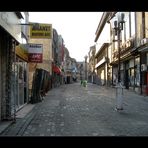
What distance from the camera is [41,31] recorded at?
20016 millimetres

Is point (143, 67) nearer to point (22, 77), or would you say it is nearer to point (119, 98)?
point (22, 77)

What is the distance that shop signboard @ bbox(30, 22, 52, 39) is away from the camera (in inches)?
771

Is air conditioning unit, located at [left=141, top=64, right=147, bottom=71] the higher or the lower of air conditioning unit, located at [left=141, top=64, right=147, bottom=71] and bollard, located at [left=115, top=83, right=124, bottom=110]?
the higher

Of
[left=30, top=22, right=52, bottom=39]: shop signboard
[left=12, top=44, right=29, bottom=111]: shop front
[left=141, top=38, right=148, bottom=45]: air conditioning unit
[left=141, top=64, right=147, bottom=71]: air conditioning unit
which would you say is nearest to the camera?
[left=12, top=44, right=29, bottom=111]: shop front

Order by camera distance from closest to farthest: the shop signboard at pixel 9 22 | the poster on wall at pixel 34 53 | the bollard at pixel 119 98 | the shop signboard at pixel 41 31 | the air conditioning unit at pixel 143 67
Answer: the shop signboard at pixel 9 22, the bollard at pixel 119 98, the shop signboard at pixel 41 31, the poster on wall at pixel 34 53, the air conditioning unit at pixel 143 67

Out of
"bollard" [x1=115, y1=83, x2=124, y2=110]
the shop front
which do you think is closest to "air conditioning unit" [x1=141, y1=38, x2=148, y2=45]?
the shop front

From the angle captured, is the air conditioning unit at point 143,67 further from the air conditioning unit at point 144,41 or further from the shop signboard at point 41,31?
the shop signboard at point 41,31

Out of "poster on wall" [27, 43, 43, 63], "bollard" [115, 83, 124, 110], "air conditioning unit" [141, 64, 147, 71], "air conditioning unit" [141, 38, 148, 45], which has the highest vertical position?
"air conditioning unit" [141, 38, 148, 45]

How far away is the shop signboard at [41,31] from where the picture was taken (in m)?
19.6

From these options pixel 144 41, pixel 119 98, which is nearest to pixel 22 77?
pixel 119 98

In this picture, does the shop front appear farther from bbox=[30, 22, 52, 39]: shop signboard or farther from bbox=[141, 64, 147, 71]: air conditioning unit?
bbox=[141, 64, 147, 71]: air conditioning unit

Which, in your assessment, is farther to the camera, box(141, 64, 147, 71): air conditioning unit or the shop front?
box(141, 64, 147, 71): air conditioning unit

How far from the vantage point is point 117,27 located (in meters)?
20.7

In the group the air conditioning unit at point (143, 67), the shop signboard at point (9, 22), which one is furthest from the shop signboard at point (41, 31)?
the air conditioning unit at point (143, 67)
